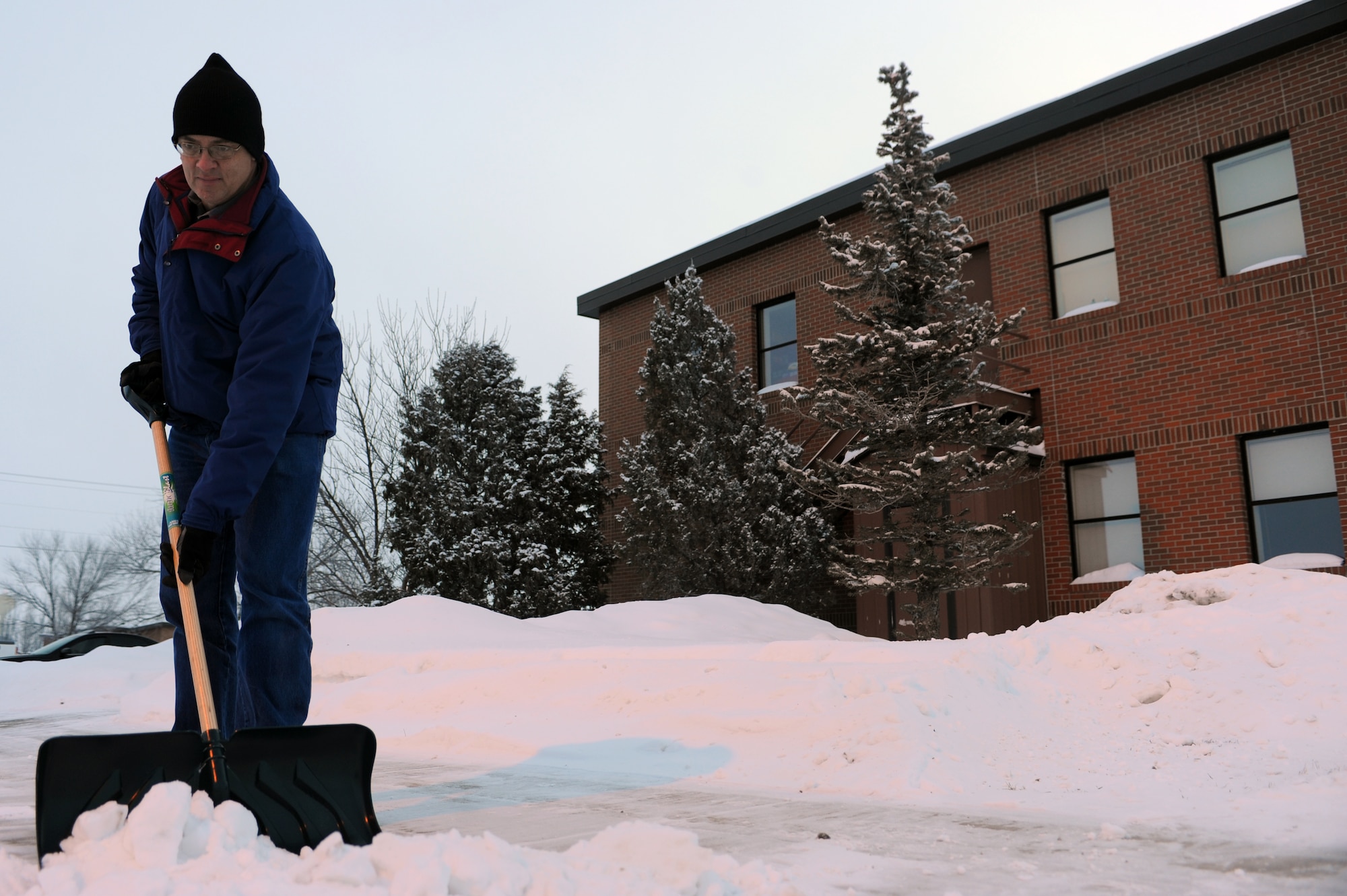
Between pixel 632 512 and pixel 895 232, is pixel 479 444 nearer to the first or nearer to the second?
pixel 632 512

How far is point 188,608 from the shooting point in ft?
8.57

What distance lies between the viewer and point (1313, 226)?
1120cm

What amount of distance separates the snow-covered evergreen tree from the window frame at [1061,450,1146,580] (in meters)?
7.63

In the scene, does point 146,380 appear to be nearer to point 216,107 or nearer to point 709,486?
point 216,107

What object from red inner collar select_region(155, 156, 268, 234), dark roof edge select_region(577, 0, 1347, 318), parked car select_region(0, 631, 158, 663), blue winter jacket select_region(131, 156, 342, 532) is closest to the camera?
blue winter jacket select_region(131, 156, 342, 532)

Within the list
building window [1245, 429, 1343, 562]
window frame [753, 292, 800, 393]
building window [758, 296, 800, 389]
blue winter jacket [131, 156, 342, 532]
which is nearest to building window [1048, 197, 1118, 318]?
building window [1245, 429, 1343, 562]

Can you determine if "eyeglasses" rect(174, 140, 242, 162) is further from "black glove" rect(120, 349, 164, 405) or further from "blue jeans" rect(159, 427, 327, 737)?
"blue jeans" rect(159, 427, 327, 737)

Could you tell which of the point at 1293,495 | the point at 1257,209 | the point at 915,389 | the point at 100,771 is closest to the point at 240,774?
the point at 100,771

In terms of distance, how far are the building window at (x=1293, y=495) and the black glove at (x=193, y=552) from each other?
1195 cm

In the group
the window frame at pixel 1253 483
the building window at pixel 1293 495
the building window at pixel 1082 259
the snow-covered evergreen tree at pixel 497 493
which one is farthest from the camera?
the snow-covered evergreen tree at pixel 497 493

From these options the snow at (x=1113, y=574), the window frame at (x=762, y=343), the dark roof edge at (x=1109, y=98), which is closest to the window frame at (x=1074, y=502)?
the snow at (x=1113, y=574)

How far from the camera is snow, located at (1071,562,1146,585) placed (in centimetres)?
1196

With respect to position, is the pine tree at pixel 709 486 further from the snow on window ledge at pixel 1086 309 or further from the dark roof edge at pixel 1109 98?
the snow on window ledge at pixel 1086 309

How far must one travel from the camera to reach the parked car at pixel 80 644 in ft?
59.7
